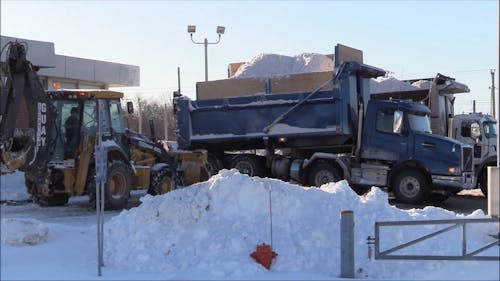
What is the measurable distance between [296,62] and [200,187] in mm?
9978

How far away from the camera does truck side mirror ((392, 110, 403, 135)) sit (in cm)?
1750

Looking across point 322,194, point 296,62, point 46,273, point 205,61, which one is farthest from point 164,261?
point 205,61

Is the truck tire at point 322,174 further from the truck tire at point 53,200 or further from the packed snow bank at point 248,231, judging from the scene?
the truck tire at point 53,200

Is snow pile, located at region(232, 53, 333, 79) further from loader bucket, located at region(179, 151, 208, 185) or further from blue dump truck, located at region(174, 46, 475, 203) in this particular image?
loader bucket, located at region(179, 151, 208, 185)

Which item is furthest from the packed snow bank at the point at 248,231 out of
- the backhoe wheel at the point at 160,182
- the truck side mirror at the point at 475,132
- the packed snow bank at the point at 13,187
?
the truck side mirror at the point at 475,132

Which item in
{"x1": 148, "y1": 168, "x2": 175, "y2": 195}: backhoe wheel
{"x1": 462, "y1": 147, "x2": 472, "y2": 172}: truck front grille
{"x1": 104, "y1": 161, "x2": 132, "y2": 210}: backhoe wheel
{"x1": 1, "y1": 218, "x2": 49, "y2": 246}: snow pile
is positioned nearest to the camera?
{"x1": 1, "y1": 218, "x2": 49, "y2": 246}: snow pile

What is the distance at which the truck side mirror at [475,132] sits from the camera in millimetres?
19447

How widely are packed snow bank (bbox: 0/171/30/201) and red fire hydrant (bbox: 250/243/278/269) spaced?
434 cm

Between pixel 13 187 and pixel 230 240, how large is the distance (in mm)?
5275

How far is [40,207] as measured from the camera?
47.7 feet

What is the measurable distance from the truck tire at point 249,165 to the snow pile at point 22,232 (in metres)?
10.6

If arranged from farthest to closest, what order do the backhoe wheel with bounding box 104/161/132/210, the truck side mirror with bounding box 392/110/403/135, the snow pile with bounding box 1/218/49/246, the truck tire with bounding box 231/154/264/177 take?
1. the truck tire with bounding box 231/154/264/177
2. the truck side mirror with bounding box 392/110/403/135
3. the backhoe wheel with bounding box 104/161/132/210
4. the snow pile with bounding box 1/218/49/246

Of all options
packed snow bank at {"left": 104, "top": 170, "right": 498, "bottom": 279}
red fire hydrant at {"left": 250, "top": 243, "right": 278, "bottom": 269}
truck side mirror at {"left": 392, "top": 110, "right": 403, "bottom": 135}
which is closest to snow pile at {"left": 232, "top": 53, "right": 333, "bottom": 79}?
truck side mirror at {"left": 392, "top": 110, "right": 403, "bottom": 135}

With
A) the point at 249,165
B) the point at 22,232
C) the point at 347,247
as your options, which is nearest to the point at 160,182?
the point at 249,165
